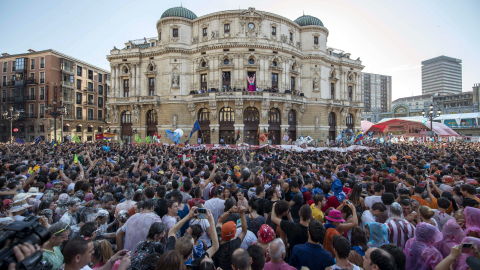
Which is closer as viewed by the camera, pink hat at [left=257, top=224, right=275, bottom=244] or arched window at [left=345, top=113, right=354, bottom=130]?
pink hat at [left=257, top=224, right=275, bottom=244]

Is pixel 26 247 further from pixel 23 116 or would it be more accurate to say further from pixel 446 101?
pixel 446 101

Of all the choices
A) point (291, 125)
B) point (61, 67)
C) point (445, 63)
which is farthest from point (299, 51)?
point (445, 63)

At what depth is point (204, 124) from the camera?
3859cm

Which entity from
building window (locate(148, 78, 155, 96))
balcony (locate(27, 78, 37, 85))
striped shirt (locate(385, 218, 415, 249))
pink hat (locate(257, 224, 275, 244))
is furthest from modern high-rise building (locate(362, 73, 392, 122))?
pink hat (locate(257, 224, 275, 244))

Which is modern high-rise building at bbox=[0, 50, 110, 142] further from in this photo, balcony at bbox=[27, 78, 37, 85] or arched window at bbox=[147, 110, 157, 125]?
arched window at bbox=[147, 110, 157, 125]

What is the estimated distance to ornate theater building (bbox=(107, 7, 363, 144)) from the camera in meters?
36.9

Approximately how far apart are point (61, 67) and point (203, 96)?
113 feet

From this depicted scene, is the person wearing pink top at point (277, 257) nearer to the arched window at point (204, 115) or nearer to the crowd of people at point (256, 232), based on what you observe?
the crowd of people at point (256, 232)

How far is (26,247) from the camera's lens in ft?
7.93

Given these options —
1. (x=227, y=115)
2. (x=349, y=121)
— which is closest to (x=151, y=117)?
(x=227, y=115)

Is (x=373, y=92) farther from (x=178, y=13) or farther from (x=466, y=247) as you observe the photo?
(x=466, y=247)

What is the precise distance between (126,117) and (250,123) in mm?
Result: 22313

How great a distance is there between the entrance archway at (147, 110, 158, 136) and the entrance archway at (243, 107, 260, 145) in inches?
600

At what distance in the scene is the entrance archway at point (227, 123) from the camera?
3719cm
